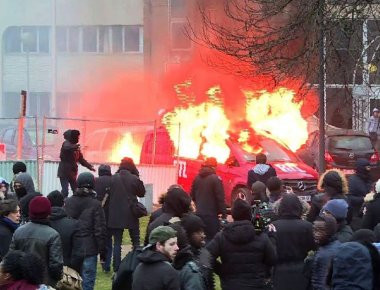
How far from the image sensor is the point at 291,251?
878cm

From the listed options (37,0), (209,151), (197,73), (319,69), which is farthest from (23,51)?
(319,69)

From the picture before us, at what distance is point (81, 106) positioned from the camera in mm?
43531

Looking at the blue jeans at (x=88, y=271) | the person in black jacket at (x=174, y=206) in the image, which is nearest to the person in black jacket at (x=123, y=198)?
the blue jeans at (x=88, y=271)

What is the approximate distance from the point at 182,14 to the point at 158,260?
27353mm

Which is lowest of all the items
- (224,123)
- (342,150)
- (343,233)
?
(343,233)

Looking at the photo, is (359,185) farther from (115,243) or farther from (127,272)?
(127,272)

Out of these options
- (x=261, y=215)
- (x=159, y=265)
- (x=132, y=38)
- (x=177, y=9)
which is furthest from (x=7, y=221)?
(x=132, y=38)

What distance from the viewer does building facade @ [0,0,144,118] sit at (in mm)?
44750

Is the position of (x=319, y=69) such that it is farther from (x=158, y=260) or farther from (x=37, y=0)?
(x=37, y=0)

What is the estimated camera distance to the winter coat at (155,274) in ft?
21.6

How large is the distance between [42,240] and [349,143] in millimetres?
17582

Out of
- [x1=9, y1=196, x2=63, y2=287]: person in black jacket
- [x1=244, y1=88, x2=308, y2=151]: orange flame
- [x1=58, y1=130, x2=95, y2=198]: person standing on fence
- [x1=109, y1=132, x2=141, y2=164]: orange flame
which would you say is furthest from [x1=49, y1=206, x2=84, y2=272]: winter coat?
[x1=109, y1=132, x2=141, y2=164]: orange flame

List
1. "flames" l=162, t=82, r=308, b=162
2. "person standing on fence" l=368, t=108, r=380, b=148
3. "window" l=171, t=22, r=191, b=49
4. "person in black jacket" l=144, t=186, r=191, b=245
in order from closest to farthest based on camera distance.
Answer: "person in black jacket" l=144, t=186, r=191, b=245
"flames" l=162, t=82, r=308, b=162
"person standing on fence" l=368, t=108, r=380, b=148
"window" l=171, t=22, r=191, b=49

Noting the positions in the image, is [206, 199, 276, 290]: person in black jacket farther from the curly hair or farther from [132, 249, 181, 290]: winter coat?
the curly hair
